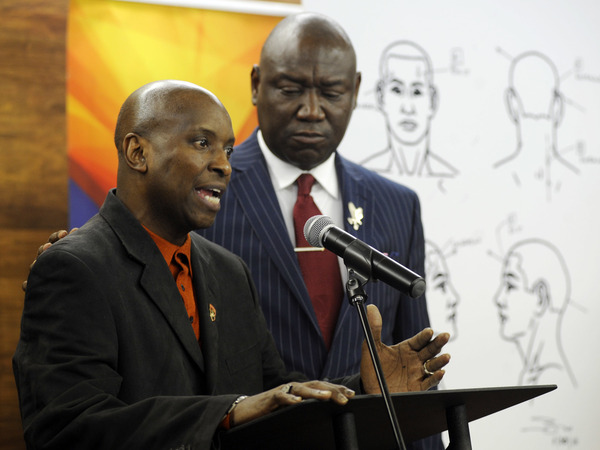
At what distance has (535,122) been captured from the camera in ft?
15.4

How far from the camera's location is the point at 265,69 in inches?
122

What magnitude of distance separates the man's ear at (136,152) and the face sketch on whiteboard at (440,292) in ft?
8.13

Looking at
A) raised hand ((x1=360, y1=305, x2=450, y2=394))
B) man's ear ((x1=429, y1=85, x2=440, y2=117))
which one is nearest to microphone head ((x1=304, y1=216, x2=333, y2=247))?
raised hand ((x1=360, y1=305, x2=450, y2=394))

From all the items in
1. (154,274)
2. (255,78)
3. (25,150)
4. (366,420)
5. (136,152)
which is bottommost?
(366,420)

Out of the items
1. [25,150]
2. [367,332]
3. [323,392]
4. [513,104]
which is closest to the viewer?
[323,392]

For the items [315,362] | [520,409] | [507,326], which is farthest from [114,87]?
[520,409]

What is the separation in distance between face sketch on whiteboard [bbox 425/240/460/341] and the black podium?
2254 mm

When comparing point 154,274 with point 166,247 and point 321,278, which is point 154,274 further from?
point 321,278

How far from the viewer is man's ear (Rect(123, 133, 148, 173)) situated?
2.25 metres

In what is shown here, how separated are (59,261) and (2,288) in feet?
5.09

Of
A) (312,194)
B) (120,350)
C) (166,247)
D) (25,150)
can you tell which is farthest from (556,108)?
(120,350)

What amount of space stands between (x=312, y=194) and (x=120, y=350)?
1302 millimetres

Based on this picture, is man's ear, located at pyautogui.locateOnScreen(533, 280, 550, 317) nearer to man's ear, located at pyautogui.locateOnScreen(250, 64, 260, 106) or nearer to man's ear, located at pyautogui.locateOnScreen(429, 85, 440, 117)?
man's ear, located at pyautogui.locateOnScreen(429, 85, 440, 117)

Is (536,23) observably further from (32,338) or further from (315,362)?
(32,338)
